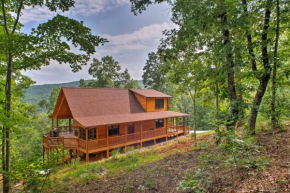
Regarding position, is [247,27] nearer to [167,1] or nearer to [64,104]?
[167,1]

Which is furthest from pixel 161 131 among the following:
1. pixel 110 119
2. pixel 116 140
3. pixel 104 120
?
pixel 104 120

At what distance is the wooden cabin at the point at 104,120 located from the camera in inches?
528

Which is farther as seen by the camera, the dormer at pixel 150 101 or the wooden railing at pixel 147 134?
the dormer at pixel 150 101

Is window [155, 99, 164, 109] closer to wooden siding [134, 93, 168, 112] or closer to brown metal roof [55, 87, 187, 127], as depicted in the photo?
wooden siding [134, 93, 168, 112]

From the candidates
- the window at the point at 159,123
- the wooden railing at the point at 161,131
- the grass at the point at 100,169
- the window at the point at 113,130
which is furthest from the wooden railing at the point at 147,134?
the grass at the point at 100,169

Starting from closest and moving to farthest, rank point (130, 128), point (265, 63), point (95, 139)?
1. point (265, 63)
2. point (95, 139)
3. point (130, 128)

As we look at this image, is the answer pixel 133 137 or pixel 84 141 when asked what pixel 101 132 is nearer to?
pixel 84 141

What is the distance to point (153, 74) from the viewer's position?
31.4 m

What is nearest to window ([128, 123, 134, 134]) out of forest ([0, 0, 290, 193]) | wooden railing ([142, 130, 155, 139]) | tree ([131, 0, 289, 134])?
wooden railing ([142, 130, 155, 139])

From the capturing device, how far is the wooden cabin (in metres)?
13.4

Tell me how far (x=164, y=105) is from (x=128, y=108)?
5861mm

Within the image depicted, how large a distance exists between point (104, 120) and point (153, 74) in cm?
1941

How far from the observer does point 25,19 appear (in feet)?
19.3

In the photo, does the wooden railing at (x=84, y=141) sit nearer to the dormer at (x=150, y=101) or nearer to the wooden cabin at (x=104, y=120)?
the wooden cabin at (x=104, y=120)
